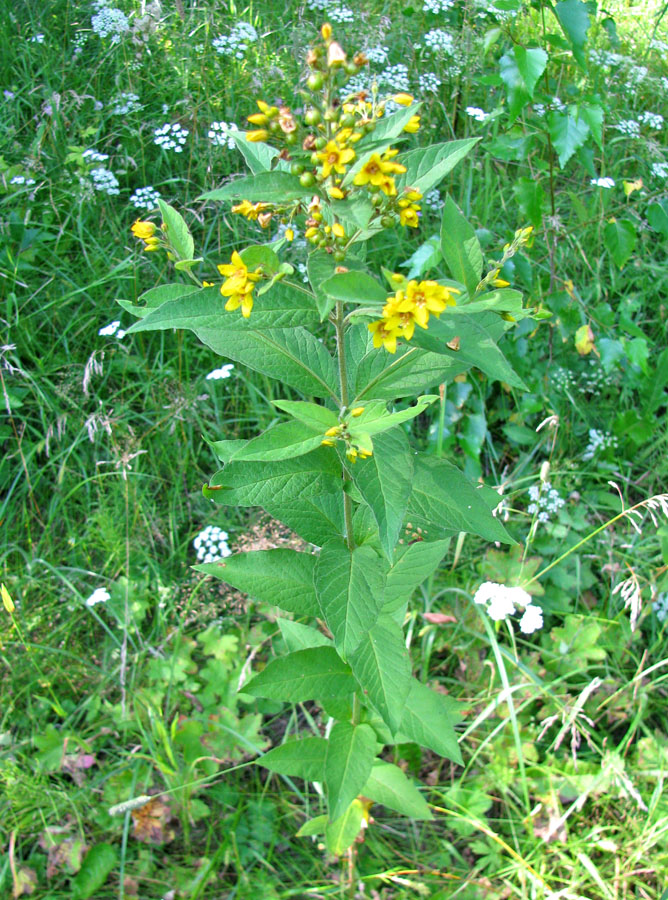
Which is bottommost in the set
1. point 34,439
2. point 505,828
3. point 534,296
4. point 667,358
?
point 505,828

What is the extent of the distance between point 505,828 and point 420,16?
3.93 m

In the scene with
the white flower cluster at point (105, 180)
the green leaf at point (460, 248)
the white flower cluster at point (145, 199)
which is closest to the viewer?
the green leaf at point (460, 248)

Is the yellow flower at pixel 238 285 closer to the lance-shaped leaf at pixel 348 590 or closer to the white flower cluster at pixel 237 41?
the lance-shaped leaf at pixel 348 590

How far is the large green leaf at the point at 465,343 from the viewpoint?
1.13 meters

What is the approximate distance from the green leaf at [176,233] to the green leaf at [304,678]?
888mm

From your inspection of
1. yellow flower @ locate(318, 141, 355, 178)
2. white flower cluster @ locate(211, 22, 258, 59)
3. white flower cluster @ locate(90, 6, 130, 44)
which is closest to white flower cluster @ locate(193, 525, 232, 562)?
yellow flower @ locate(318, 141, 355, 178)

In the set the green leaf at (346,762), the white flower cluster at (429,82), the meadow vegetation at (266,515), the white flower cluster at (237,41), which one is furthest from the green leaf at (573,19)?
the green leaf at (346,762)

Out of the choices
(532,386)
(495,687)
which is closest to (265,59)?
(532,386)

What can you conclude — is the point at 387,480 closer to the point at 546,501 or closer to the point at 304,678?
the point at 304,678

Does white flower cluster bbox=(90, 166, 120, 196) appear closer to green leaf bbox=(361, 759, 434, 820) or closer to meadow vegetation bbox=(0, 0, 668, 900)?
meadow vegetation bbox=(0, 0, 668, 900)

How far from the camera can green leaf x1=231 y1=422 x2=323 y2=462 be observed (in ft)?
3.87

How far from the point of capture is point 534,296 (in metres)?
2.72

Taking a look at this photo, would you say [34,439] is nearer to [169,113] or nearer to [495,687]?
[169,113]

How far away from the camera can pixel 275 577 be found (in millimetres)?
1567
